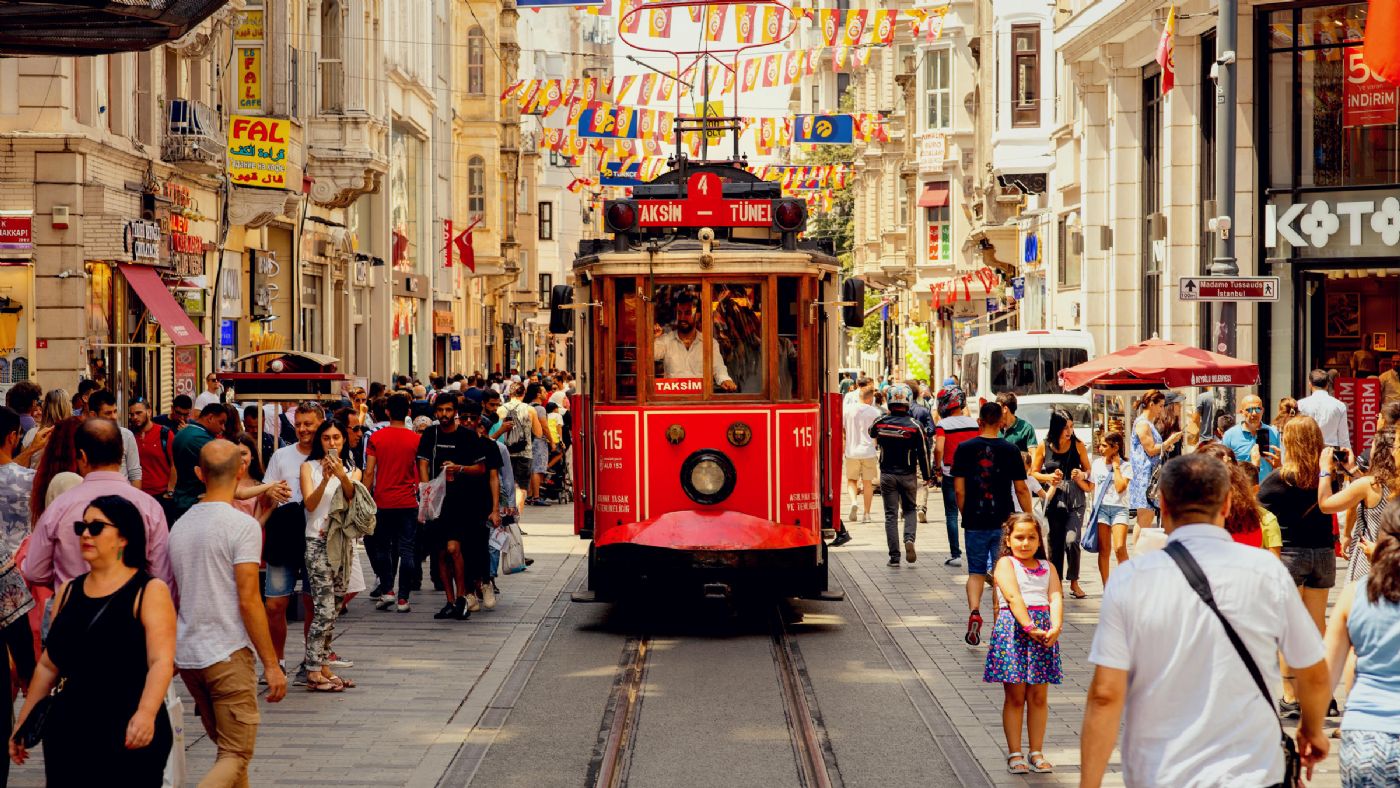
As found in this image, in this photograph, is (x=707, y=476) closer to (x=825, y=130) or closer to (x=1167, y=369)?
(x=1167, y=369)

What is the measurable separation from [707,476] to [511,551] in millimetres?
3219

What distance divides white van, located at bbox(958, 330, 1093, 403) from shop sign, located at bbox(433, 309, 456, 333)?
25746mm

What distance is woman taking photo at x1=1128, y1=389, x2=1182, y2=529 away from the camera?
50.5 ft

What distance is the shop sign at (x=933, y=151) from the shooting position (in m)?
53.3

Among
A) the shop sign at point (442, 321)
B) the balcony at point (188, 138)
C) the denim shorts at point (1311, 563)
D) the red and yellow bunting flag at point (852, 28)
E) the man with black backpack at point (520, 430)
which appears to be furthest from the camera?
the shop sign at point (442, 321)

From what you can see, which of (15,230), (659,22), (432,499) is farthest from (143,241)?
(432,499)

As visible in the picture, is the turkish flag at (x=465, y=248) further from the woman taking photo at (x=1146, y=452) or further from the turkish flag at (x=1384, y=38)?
the woman taking photo at (x=1146, y=452)

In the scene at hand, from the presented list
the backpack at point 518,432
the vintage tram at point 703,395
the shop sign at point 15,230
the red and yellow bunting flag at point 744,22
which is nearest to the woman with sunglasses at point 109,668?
the vintage tram at point 703,395

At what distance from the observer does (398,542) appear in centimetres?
1530

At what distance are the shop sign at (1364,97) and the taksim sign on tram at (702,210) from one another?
13130 mm

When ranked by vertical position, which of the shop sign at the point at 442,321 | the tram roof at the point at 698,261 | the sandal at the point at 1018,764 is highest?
the shop sign at the point at 442,321

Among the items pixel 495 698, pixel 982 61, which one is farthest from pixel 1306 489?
pixel 982 61

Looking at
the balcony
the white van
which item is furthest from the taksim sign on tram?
the white van

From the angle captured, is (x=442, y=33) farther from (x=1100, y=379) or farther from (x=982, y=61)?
(x=1100, y=379)
